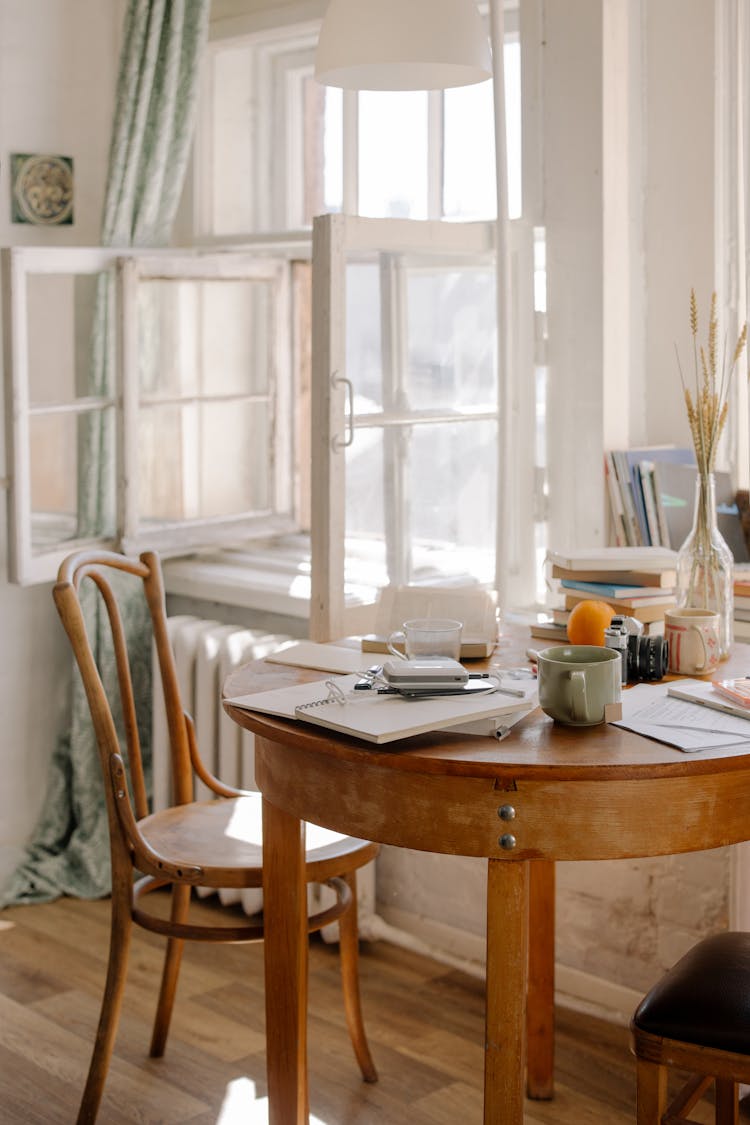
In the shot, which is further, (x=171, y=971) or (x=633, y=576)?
(x=171, y=971)

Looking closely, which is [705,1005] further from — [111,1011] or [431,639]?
[111,1011]

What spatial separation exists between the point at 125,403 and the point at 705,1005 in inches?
78.5

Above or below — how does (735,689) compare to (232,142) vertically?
below

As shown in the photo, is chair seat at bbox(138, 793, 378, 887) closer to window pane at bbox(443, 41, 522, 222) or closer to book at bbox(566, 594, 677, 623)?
book at bbox(566, 594, 677, 623)

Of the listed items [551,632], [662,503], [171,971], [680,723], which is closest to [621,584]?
[551,632]

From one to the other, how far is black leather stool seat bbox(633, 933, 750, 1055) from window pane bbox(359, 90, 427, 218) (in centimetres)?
189

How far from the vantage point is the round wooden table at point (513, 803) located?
5.24 feet

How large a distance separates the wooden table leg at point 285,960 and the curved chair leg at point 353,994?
1.48ft

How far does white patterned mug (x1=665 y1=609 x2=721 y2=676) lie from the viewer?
2.01 metres

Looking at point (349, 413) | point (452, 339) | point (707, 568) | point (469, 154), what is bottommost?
point (707, 568)

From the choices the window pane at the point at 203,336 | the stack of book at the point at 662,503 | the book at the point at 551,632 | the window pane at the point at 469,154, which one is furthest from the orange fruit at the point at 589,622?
the window pane at the point at 203,336

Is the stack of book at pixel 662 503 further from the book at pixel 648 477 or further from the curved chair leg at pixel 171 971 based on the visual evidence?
the curved chair leg at pixel 171 971

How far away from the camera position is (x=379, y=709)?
172 cm

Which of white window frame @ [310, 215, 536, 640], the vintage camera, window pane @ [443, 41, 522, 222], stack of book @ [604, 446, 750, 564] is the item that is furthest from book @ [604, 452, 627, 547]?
the vintage camera
